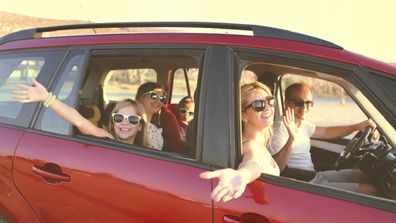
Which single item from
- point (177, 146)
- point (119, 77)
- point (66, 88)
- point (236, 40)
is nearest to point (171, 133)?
point (177, 146)

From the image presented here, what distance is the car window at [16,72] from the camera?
2.83 metres

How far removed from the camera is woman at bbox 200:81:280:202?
2.04m

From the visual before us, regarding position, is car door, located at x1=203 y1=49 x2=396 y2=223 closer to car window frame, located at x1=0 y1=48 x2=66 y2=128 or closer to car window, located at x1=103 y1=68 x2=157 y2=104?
car window frame, located at x1=0 y1=48 x2=66 y2=128

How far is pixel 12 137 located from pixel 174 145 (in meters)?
0.89

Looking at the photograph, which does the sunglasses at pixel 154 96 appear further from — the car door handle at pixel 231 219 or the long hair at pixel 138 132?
the car door handle at pixel 231 219

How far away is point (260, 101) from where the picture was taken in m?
2.50

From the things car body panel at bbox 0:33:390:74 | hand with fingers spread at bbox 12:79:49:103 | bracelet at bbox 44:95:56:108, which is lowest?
bracelet at bbox 44:95:56:108

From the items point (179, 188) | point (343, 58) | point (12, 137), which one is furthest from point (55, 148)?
point (343, 58)

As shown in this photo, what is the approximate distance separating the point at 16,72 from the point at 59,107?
693 mm

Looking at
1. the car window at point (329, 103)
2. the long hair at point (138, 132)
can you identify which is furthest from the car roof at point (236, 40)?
the long hair at point (138, 132)

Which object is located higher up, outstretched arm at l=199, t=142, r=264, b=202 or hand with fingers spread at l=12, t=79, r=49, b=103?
hand with fingers spread at l=12, t=79, r=49, b=103

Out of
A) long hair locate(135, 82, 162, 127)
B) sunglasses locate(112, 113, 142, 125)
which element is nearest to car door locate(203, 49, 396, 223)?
sunglasses locate(112, 113, 142, 125)

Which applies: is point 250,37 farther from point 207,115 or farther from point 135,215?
point 135,215

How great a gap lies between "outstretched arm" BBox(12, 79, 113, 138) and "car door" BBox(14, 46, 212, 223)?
0.05m
